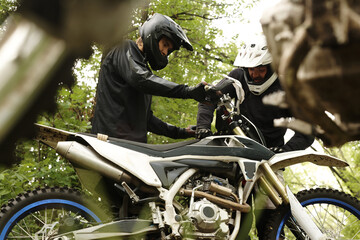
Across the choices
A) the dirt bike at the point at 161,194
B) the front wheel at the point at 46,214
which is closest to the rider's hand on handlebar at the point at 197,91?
the dirt bike at the point at 161,194

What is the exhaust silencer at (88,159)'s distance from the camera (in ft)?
11.0

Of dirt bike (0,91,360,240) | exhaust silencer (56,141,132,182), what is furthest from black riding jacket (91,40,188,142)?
exhaust silencer (56,141,132,182)

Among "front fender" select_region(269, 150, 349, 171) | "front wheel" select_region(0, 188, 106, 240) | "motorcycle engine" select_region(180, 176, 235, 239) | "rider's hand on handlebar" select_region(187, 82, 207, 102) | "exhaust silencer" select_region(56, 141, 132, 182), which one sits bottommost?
"motorcycle engine" select_region(180, 176, 235, 239)

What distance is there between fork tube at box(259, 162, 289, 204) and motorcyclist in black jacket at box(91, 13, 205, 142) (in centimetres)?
81

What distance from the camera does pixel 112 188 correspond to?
142 inches

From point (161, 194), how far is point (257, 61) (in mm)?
1692

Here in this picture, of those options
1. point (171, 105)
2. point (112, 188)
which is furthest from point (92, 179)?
point (171, 105)

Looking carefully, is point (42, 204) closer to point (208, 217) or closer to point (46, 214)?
point (46, 214)

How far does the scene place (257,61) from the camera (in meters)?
4.39

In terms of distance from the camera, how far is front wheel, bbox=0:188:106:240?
323cm

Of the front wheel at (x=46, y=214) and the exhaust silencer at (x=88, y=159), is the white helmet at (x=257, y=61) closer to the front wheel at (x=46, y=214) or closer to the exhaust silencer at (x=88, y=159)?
the exhaust silencer at (x=88, y=159)

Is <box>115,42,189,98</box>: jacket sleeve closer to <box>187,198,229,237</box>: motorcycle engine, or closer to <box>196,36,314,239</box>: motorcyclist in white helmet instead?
<box>196,36,314,239</box>: motorcyclist in white helmet

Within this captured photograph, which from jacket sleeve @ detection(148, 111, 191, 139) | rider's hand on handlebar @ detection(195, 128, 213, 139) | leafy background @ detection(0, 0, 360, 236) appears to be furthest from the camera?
leafy background @ detection(0, 0, 360, 236)

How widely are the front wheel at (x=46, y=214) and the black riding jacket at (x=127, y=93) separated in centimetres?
68
